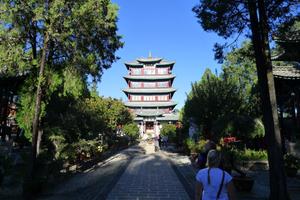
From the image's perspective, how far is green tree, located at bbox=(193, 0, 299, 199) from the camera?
7348 millimetres

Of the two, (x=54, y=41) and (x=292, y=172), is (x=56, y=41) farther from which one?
(x=292, y=172)

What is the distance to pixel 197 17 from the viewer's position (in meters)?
9.07

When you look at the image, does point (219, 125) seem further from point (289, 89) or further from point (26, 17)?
point (26, 17)

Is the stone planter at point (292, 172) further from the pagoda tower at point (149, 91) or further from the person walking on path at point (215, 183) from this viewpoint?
the pagoda tower at point (149, 91)

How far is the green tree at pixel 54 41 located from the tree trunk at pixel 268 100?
5.25m

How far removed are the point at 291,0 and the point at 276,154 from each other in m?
3.77

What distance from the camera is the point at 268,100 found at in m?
7.64

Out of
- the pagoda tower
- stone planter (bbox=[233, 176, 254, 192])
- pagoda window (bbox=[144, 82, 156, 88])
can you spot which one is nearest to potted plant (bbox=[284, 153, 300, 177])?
stone planter (bbox=[233, 176, 254, 192])

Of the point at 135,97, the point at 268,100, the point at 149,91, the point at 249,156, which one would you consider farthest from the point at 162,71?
the point at 268,100

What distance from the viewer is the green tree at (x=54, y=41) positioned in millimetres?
9523

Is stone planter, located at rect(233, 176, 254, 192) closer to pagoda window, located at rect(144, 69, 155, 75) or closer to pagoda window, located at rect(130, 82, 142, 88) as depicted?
pagoda window, located at rect(130, 82, 142, 88)

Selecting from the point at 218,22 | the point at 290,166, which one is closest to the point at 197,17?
the point at 218,22

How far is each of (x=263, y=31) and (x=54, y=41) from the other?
6.29 metres

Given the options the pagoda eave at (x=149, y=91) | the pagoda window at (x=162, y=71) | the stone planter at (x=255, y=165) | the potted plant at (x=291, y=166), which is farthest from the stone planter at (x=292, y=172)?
the pagoda window at (x=162, y=71)
